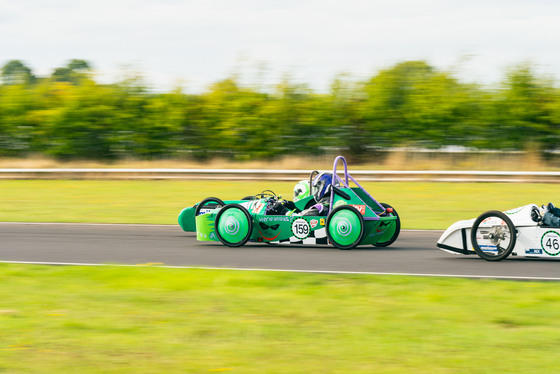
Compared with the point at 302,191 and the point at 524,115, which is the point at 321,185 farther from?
the point at 524,115

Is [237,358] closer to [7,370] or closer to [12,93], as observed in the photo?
[7,370]

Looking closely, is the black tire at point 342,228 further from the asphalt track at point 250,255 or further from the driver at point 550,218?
the driver at point 550,218

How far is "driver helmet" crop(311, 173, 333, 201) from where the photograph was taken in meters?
11.1

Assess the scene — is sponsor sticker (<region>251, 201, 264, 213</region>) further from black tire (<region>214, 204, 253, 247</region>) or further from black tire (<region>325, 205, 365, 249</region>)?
black tire (<region>325, 205, 365, 249</region>)

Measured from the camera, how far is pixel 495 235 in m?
9.30

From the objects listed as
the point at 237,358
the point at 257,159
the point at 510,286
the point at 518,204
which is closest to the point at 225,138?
the point at 257,159

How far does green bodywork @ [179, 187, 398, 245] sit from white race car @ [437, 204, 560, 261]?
1.69m

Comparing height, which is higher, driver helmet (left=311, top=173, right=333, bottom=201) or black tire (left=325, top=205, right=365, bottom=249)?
driver helmet (left=311, top=173, right=333, bottom=201)

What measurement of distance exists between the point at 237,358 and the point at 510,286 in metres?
3.78

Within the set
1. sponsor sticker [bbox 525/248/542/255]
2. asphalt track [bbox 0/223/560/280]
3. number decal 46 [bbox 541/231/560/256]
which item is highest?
number decal 46 [bbox 541/231/560/256]

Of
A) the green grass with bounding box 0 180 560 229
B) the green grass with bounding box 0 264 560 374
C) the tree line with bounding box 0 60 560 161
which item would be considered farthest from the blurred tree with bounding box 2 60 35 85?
the green grass with bounding box 0 264 560 374

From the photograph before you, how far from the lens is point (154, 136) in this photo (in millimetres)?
29453

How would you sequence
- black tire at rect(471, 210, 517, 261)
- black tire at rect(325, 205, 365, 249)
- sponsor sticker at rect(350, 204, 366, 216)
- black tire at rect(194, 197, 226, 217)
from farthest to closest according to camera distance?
black tire at rect(194, 197, 226, 217) < sponsor sticker at rect(350, 204, 366, 216) < black tire at rect(325, 205, 365, 249) < black tire at rect(471, 210, 517, 261)

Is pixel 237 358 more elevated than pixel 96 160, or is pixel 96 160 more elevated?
pixel 96 160
